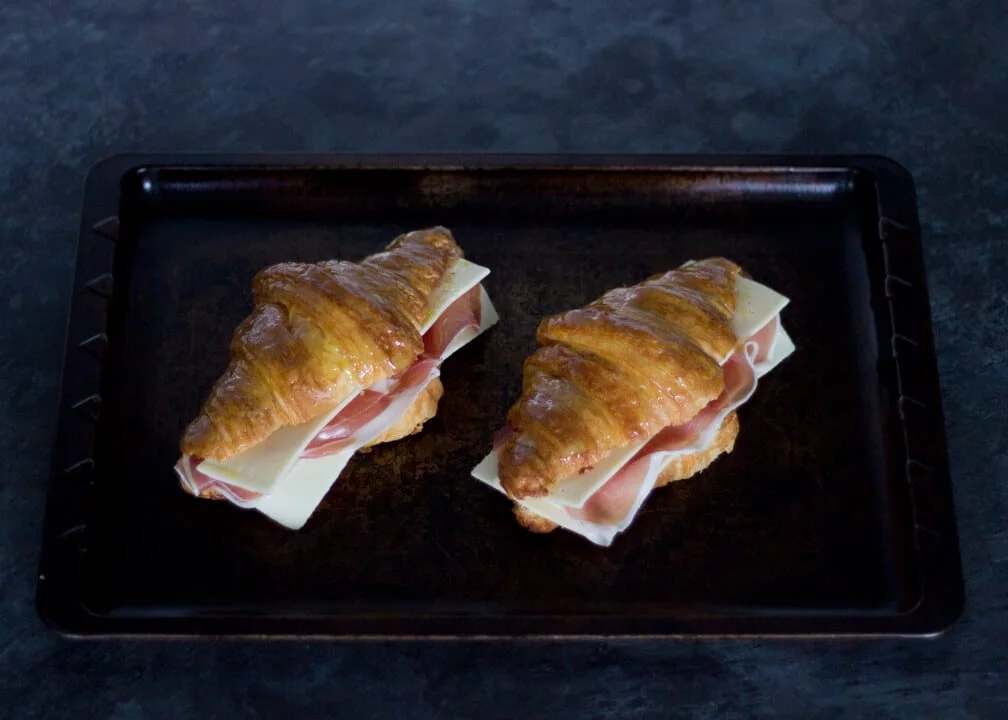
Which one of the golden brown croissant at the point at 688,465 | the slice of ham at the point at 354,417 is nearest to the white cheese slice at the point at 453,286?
the slice of ham at the point at 354,417

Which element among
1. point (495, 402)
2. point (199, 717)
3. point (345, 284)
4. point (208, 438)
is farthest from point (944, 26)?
point (199, 717)

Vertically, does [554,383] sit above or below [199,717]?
above

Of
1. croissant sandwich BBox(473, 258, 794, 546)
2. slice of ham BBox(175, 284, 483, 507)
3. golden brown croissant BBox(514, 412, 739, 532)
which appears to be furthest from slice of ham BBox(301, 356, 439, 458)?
golden brown croissant BBox(514, 412, 739, 532)

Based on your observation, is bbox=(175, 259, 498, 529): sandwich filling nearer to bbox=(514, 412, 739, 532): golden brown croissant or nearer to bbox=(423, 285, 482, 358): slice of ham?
bbox=(423, 285, 482, 358): slice of ham

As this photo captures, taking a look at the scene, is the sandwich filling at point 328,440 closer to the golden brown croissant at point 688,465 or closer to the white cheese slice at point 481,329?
the white cheese slice at point 481,329

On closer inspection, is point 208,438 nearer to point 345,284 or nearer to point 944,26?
point 345,284

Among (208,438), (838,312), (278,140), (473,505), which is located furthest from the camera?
(278,140)

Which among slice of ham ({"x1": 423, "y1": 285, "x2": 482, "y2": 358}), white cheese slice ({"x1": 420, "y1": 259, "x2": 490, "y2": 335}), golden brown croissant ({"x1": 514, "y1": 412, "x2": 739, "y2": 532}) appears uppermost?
white cheese slice ({"x1": 420, "y1": 259, "x2": 490, "y2": 335})
